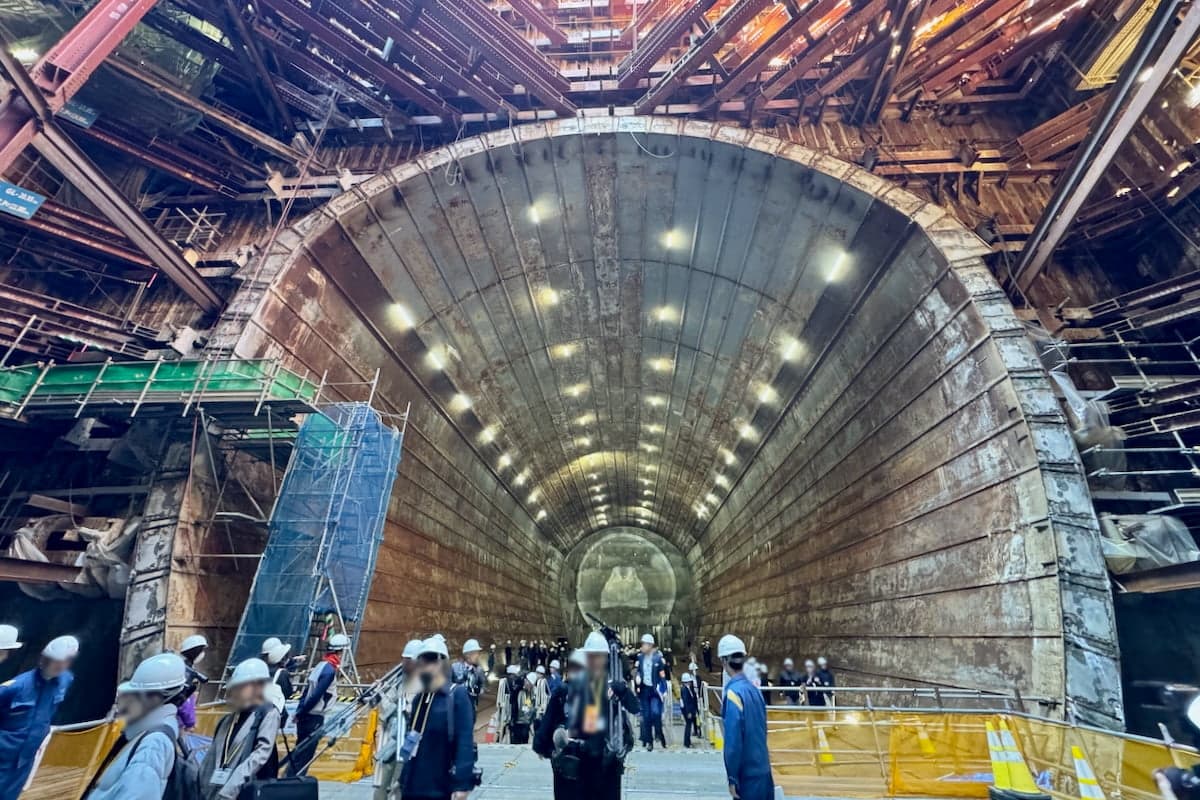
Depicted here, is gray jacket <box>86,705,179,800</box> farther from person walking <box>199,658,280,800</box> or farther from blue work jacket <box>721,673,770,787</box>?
blue work jacket <box>721,673,770,787</box>

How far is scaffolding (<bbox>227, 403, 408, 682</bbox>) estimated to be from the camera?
9.44 m

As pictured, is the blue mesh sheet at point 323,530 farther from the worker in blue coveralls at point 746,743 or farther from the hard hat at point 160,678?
the worker in blue coveralls at point 746,743

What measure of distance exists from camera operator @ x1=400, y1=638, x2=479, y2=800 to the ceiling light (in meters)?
12.9

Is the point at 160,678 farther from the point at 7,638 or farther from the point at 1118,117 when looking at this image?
the point at 1118,117

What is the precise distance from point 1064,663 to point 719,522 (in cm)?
2129

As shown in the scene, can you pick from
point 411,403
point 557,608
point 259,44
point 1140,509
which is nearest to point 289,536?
point 411,403

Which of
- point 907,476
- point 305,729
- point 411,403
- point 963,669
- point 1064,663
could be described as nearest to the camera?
point 305,729

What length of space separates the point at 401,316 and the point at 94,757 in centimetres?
1124

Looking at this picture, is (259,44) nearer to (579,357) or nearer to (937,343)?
(579,357)

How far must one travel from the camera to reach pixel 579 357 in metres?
19.2

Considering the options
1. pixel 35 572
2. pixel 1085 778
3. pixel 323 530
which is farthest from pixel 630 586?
pixel 1085 778

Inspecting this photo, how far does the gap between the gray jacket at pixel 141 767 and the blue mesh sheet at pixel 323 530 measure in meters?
Result: 7.98

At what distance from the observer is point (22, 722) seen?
365 cm

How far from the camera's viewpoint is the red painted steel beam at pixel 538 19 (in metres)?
14.2
